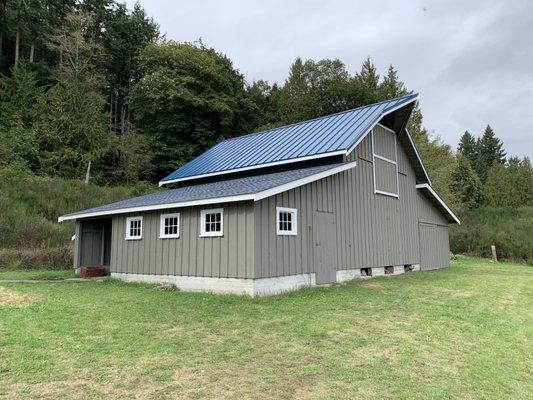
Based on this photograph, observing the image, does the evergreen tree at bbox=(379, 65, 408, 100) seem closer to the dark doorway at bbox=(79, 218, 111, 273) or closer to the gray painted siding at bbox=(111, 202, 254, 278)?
the dark doorway at bbox=(79, 218, 111, 273)

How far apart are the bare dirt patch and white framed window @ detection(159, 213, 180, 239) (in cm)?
368

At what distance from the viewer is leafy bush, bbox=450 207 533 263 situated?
26016mm

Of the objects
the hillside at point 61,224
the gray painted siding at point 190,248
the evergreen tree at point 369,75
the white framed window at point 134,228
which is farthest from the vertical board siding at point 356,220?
the evergreen tree at point 369,75

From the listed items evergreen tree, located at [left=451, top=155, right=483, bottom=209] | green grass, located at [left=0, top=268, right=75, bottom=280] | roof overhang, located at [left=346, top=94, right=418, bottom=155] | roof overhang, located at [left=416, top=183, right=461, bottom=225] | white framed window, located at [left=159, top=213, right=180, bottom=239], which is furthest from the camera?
evergreen tree, located at [left=451, top=155, right=483, bottom=209]

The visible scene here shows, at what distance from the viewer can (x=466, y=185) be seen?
44281mm

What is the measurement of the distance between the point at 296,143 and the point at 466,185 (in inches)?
1393

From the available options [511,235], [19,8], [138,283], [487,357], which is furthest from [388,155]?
[19,8]

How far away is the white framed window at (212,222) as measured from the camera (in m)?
10.5

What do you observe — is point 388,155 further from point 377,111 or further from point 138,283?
point 138,283

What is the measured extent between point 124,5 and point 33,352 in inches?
1612

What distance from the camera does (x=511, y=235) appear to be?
2680cm

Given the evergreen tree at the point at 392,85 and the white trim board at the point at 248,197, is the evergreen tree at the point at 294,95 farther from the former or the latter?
the white trim board at the point at 248,197

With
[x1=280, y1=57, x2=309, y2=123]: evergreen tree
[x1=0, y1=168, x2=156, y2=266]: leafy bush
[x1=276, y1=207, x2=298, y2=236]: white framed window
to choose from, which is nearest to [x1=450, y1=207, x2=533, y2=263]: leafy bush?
[x1=280, y1=57, x2=309, y2=123]: evergreen tree

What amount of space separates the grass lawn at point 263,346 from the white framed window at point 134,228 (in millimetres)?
3051
